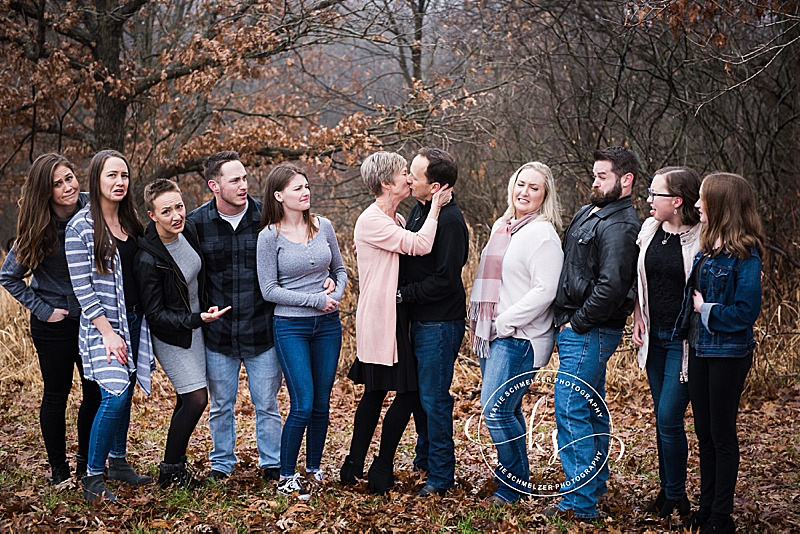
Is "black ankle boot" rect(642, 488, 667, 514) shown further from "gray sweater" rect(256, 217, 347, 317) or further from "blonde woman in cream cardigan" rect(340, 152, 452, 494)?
"gray sweater" rect(256, 217, 347, 317)

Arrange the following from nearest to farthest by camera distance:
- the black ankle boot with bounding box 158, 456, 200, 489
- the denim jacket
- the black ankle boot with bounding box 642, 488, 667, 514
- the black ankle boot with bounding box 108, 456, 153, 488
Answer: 1. the denim jacket
2. the black ankle boot with bounding box 642, 488, 667, 514
3. the black ankle boot with bounding box 158, 456, 200, 489
4. the black ankle boot with bounding box 108, 456, 153, 488

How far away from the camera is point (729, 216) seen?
4262mm

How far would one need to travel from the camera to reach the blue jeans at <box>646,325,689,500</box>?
453cm

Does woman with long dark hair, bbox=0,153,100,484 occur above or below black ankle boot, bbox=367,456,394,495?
above

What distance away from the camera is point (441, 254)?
4.96 m

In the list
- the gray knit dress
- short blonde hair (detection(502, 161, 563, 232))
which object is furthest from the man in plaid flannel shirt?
short blonde hair (detection(502, 161, 563, 232))

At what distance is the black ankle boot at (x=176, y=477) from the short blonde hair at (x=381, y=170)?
2191 mm

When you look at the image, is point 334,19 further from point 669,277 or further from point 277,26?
point 669,277

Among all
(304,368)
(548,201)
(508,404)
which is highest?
(548,201)

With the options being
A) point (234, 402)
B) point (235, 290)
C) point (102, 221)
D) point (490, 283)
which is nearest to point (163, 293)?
point (235, 290)

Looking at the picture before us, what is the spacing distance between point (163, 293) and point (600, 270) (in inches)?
105

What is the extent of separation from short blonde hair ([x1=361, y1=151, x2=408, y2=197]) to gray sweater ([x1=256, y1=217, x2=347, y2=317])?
54 cm

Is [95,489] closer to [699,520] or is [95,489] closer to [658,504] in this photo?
[658,504]

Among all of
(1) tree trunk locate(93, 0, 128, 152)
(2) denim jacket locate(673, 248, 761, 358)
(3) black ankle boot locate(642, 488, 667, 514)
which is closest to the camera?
(2) denim jacket locate(673, 248, 761, 358)
